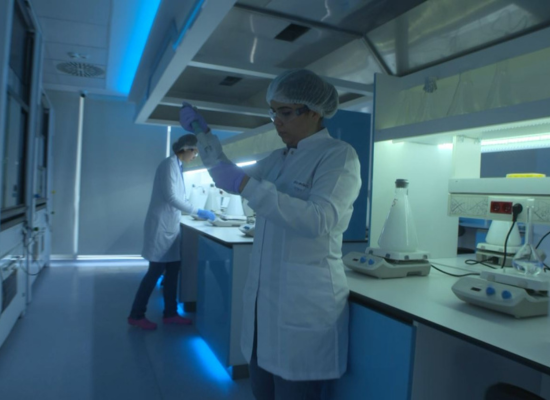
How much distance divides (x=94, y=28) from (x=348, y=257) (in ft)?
9.81

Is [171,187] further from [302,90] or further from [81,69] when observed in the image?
[81,69]

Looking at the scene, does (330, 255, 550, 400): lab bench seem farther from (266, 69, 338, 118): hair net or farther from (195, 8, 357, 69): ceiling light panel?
(195, 8, 357, 69): ceiling light panel

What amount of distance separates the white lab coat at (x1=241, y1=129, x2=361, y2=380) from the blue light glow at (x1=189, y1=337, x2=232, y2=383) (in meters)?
1.17

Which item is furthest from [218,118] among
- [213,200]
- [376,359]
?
[376,359]

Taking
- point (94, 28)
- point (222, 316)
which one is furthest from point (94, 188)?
point (222, 316)

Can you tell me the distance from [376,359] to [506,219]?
88 cm

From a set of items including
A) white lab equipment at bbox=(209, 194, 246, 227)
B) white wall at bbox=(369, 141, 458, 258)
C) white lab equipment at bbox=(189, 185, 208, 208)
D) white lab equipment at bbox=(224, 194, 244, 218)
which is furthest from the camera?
white lab equipment at bbox=(189, 185, 208, 208)

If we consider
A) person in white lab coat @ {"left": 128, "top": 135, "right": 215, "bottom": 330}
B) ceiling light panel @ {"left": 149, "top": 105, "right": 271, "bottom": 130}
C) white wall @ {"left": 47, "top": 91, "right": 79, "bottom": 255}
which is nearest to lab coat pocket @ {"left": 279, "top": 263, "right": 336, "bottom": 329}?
person in white lab coat @ {"left": 128, "top": 135, "right": 215, "bottom": 330}

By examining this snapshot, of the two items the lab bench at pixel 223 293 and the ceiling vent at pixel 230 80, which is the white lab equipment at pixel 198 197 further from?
the lab bench at pixel 223 293

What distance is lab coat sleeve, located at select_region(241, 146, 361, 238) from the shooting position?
1.12 m

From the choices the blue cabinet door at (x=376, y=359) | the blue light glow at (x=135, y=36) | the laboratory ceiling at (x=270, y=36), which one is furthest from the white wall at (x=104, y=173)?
the blue cabinet door at (x=376, y=359)

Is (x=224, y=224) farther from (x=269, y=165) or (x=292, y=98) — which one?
(x=292, y=98)

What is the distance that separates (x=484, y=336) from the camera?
0.94 metres

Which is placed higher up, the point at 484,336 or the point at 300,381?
the point at 484,336
